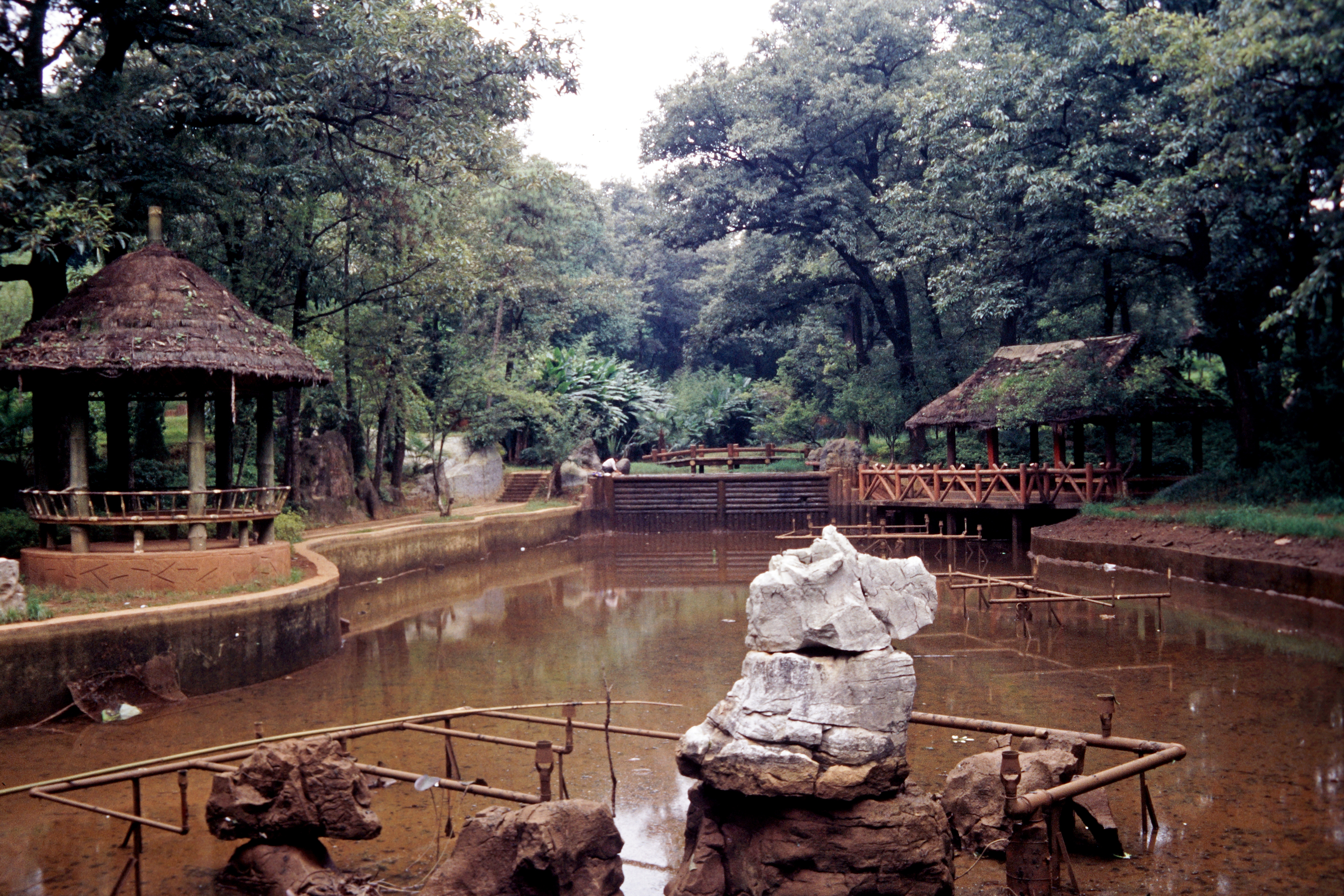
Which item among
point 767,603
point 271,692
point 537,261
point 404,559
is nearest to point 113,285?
point 271,692

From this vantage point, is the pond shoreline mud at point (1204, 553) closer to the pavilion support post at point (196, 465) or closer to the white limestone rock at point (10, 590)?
the pavilion support post at point (196, 465)

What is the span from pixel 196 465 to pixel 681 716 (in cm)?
711

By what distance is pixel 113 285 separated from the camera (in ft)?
40.4

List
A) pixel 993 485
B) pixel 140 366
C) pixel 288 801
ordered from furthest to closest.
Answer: pixel 993 485 → pixel 140 366 → pixel 288 801

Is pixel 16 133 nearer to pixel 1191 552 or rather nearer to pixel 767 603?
pixel 767 603

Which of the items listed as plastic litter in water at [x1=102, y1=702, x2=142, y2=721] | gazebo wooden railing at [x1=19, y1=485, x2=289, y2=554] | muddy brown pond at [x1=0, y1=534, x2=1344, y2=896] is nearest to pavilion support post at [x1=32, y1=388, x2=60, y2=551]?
gazebo wooden railing at [x1=19, y1=485, x2=289, y2=554]

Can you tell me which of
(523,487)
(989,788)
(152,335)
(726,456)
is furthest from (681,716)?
(726,456)

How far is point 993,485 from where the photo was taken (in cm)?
2283

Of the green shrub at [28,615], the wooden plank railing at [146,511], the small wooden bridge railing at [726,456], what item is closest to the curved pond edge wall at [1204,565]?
the small wooden bridge railing at [726,456]

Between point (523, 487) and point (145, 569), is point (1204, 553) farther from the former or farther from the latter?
point (523, 487)

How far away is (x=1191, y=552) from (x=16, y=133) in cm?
1766

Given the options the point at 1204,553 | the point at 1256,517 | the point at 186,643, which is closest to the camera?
the point at 186,643

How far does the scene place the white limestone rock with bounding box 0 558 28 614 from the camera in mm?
10031

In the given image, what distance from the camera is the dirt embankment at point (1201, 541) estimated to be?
14117 millimetres
